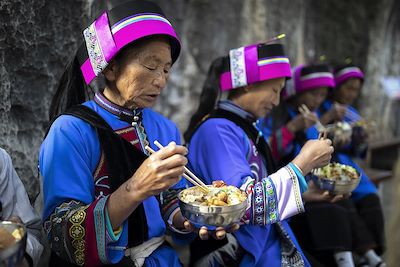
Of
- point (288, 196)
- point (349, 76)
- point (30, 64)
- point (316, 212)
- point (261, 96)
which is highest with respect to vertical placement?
point (30, 64)

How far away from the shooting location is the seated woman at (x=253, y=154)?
2.05 metres

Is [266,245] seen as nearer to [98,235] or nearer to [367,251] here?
[98,235]

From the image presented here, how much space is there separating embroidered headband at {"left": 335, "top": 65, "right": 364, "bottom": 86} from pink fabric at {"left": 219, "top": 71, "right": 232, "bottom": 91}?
2059 millimetres

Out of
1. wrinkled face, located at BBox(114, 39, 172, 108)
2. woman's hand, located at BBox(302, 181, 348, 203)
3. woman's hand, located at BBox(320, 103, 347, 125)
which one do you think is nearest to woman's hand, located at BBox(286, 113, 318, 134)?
woman's hand, located at BBox(320, 103, 347, 125)

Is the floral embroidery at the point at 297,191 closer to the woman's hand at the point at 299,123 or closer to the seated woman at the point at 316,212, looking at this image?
the seated woman at the point at 316,212

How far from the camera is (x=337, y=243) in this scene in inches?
112

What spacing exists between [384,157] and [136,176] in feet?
21.5

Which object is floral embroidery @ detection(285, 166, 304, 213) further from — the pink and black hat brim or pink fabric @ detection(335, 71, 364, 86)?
pink fabric @ detection(335, 71, 364, 86)

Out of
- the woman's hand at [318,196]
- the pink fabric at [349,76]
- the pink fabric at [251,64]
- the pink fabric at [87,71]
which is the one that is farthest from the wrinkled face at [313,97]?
the pink fabric at [87,71]

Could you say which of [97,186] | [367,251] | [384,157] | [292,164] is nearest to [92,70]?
[97,186]

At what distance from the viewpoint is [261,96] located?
2.57m

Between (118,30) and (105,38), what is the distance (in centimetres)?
7

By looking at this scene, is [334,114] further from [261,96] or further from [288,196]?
[288,196]

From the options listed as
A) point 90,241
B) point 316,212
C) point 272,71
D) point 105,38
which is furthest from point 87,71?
point 316,212
